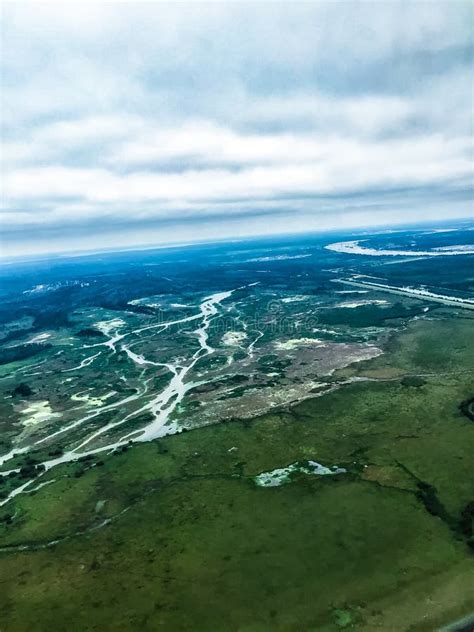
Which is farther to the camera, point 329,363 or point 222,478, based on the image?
point 329,363

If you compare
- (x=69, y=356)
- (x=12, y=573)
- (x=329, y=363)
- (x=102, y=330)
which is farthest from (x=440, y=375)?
(x=102, y=330)

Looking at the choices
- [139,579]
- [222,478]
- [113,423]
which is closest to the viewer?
[139,579]

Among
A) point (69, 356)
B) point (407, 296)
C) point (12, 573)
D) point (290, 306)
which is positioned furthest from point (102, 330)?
point (12, 573)

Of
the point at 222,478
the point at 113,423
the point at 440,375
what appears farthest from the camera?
the point at 440,375

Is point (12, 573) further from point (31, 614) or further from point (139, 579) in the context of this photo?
point (139, 579)

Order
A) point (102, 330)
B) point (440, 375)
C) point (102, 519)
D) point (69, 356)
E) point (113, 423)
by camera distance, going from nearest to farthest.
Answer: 1. point (102, 519)
2. point (113, 423)
3. point (440, 375)
4. point (69, 356)
5. point (102, 330)

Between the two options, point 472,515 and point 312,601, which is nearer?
point 312,601

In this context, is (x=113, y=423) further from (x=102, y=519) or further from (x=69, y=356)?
(x=69, y=356)
